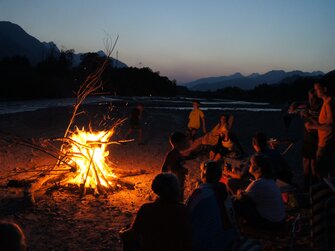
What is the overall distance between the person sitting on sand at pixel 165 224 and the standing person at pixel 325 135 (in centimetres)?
408

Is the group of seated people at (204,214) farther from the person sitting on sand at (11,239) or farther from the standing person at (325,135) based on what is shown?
the standing person at (325,135)

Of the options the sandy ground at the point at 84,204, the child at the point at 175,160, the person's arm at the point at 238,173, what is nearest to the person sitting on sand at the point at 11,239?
the sandy ground at the point at 84,204

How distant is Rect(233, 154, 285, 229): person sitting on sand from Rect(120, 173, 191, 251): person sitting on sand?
1.50m

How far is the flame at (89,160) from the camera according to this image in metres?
7.61

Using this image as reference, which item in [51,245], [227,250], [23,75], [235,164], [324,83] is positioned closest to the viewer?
[227,250]

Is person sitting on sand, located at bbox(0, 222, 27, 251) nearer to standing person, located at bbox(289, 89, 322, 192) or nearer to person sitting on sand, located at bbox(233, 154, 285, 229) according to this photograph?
person sitting on sand, located at bbox(233, 154, 285, 229)

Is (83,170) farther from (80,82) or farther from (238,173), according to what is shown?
(80,82)

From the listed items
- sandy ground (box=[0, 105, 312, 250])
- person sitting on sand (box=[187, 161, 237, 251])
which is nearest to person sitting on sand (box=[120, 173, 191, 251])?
person sitting on sand (box=[187, 161, 237, 251])

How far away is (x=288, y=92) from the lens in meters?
54.5

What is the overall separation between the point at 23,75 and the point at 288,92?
33898 millimetres

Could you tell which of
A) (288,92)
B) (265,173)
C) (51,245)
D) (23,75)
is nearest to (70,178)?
(51,245)

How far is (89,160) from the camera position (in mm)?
7664

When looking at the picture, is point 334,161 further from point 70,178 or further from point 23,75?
point 23,75

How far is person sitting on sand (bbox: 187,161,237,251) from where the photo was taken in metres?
3.65
